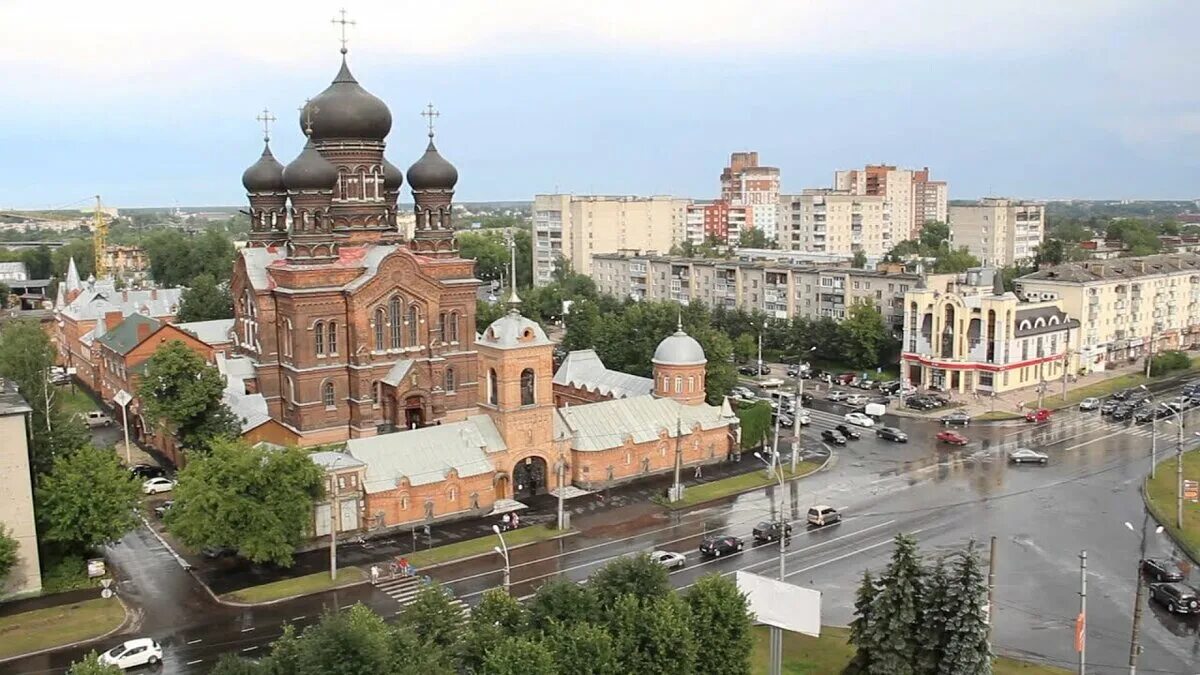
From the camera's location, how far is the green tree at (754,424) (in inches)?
2306

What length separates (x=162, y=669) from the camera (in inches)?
1282

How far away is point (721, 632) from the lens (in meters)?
28.1

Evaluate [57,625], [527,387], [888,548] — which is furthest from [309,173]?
[888,548]

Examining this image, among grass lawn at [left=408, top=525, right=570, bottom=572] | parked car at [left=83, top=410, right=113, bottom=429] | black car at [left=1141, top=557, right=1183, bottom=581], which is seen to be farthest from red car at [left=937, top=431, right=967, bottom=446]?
parked car at [left=83, top=410, right=113, bottom=429]

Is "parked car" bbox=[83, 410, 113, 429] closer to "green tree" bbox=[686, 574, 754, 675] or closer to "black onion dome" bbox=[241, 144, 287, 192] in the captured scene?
"black onion dome" bbox=[241, 144, 287, 192]

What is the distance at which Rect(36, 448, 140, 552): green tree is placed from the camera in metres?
38.8

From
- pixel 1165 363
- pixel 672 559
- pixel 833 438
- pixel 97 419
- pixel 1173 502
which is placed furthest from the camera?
pixel 1165 363

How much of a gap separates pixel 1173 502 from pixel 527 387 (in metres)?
30.5

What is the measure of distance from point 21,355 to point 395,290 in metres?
29.0

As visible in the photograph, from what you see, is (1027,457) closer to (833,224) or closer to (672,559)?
(672,559)

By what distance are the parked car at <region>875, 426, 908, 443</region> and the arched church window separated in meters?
24.2

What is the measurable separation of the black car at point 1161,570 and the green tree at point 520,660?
2589 cm

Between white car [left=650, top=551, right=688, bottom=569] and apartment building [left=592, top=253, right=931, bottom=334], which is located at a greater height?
apartment building [left=592, top=253, right=931, bottom=334]

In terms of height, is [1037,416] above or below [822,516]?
above
